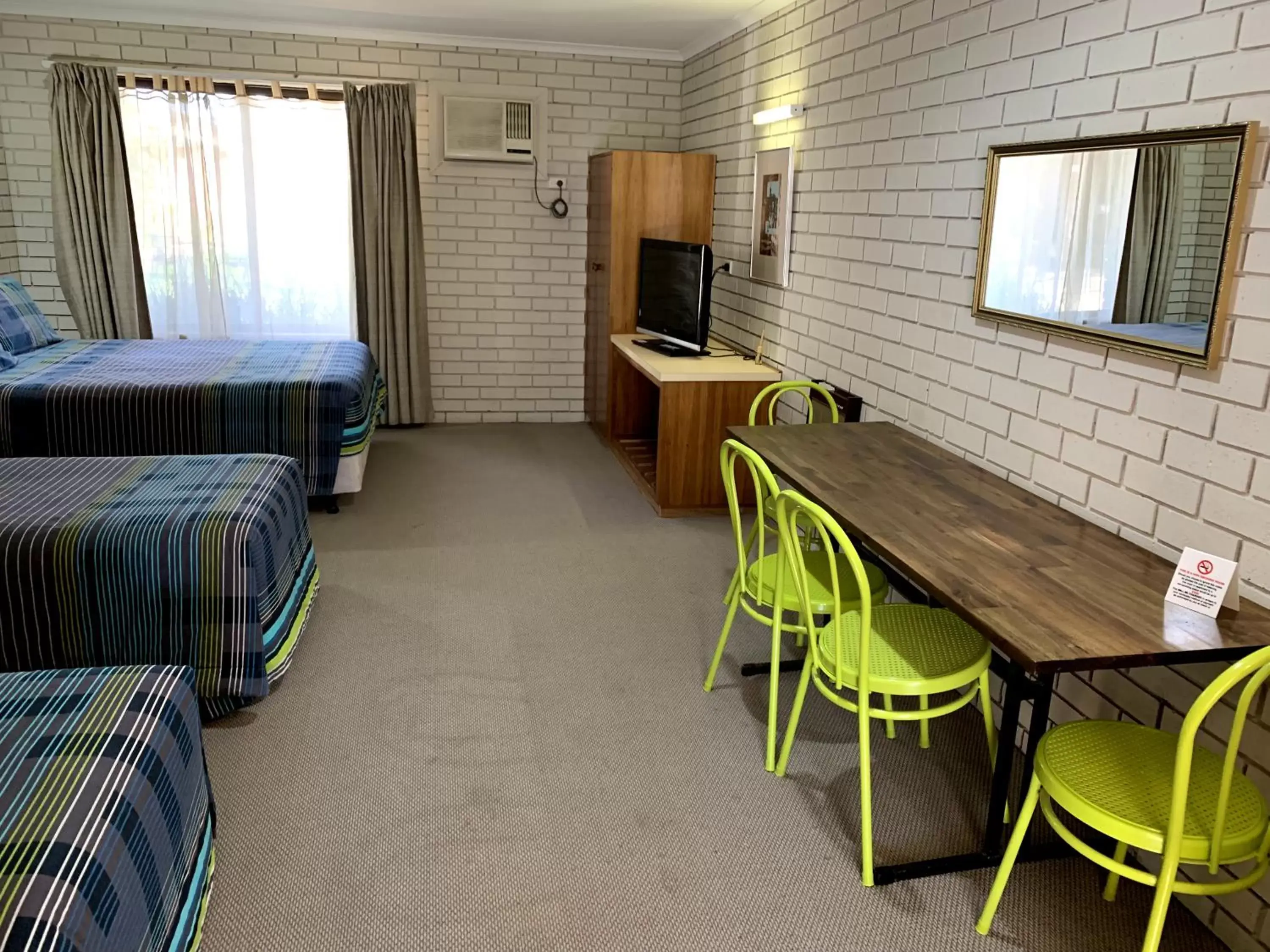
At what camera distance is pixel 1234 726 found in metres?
1.60

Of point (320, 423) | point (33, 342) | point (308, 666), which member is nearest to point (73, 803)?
point (308, 666)

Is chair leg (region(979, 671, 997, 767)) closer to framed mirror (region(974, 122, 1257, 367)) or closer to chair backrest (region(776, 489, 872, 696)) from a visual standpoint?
chair backrest (region(776, 489, 872, 696))

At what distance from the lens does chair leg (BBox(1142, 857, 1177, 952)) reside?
1.58 m

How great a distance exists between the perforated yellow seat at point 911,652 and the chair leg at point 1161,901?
559 millimetres

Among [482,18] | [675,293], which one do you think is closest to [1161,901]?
[675,293]

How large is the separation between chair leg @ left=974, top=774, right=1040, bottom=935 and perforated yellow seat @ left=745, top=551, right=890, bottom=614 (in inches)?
27.4

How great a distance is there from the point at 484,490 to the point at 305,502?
1.62 metres

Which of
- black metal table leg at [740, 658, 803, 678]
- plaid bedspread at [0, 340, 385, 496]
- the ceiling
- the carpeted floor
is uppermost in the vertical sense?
the ceiling

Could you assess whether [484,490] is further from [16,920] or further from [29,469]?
[16,920]

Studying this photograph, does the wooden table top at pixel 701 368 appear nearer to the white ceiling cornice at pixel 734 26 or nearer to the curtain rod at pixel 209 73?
the white ceiling cornice at pixel 734 26

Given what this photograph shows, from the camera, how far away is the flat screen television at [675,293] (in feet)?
15.3

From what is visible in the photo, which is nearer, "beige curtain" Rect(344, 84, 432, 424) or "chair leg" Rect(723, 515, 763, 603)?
"chair leg" Rect(723, 515, 763, 603)

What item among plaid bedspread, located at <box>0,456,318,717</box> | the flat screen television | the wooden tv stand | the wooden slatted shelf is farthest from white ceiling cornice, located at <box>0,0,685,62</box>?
plaid bedspread, located at <box>0,456,318,717</box>

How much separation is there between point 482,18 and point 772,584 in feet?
12.8
